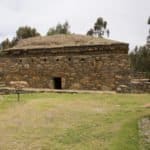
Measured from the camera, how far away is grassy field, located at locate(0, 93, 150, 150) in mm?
6832

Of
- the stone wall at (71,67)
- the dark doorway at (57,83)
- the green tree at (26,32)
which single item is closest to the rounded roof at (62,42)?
the stone wall at (71,67)

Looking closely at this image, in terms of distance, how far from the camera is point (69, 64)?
1839 cm

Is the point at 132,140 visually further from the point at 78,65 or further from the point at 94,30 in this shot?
the point at 94,30

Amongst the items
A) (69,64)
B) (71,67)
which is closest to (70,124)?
(71,67)

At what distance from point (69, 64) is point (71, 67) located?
22 centimetres

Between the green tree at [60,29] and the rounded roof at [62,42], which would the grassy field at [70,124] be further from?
the green tree at [60,29]

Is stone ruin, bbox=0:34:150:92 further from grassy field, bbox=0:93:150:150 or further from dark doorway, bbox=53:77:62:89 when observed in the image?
grassy field, bbox=0:93:150:150

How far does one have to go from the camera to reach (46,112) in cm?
1012

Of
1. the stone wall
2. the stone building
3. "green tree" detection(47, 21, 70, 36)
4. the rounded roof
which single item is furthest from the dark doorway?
"green tree" detection(47, 21, 70, 36)

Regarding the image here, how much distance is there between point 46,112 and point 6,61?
10.2m

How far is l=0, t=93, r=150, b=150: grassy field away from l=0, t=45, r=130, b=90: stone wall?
5.04 metres

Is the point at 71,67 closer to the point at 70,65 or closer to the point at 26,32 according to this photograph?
the point at 70,65

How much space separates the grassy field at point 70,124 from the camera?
683cm

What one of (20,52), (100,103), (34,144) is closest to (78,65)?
(20,52)
